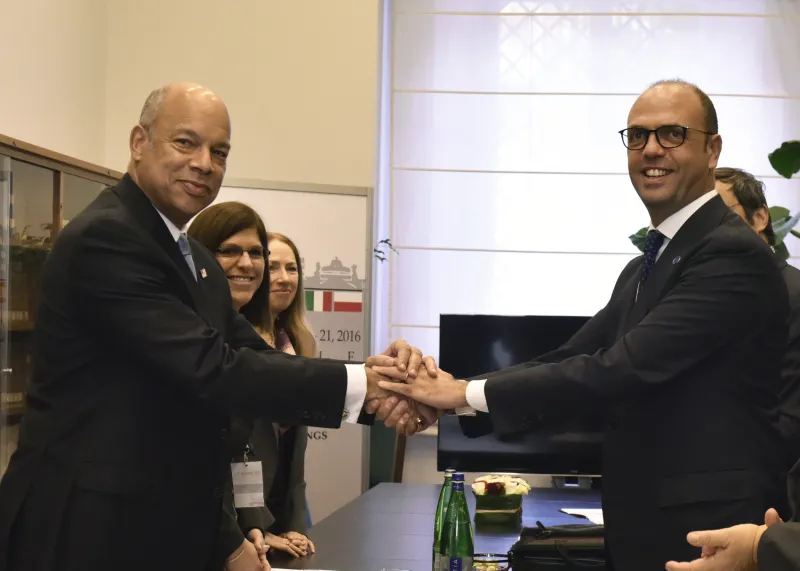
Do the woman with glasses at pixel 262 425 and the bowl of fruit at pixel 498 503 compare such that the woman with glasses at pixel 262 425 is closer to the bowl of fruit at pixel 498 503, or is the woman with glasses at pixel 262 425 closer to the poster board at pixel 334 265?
the bowl of fruit at pixel 498 503

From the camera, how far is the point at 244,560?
2.16m

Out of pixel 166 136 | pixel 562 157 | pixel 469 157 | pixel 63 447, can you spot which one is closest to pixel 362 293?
pixel 469 157

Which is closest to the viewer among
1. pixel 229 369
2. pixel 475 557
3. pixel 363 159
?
pixel 229 369

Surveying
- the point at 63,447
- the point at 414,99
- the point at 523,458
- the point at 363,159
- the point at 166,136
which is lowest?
the point at 523,458

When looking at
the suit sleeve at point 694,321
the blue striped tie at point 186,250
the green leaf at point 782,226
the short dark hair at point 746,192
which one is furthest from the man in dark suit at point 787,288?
the blue striped tie at point 186,250

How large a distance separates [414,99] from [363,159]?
0.65 m

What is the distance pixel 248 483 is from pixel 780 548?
140 centimetres

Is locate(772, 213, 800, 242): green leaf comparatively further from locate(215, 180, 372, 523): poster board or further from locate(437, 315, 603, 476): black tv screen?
locate(215, 180, 372, 523): poster board

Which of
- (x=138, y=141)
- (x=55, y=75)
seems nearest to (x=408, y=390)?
(x=138, y=141)

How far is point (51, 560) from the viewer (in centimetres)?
179

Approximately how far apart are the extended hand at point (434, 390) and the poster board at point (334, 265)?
239 centimetres

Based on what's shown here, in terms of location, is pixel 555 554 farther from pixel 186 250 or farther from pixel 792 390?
pixel 186 250

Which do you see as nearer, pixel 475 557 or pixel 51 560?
pixel 51 560

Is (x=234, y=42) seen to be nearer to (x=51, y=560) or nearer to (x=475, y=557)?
(x=475, y=557)
